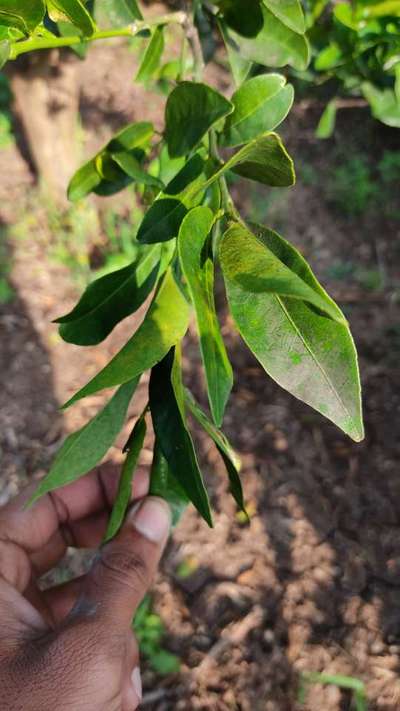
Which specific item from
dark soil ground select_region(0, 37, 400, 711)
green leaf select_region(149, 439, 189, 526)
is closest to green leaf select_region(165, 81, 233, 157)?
green leaf select_region(149, 439, 189, 526)

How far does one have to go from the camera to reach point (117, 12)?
2.76 feet

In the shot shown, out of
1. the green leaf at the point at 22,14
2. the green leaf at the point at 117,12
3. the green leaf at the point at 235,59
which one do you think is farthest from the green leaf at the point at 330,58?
the green leaf at the point at 22,14

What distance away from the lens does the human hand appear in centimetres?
82

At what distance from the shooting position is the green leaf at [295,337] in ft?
1.64

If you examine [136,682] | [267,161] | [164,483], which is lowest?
[136,682]

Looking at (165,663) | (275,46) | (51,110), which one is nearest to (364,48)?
(275,46)

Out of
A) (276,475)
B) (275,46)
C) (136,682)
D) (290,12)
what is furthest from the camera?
(276,475)

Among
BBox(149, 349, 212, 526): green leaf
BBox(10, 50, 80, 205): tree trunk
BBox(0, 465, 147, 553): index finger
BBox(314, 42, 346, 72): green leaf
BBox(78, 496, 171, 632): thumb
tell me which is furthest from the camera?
BBox(10, 50, 80, 205): tree trunk

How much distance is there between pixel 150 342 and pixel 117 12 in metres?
0.51

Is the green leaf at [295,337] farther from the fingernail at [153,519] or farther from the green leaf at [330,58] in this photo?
the green leaf at [330,58]

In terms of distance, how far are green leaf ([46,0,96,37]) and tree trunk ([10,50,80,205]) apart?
1516 mm

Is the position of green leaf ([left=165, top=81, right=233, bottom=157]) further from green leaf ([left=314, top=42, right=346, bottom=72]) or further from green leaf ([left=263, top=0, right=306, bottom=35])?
green leaf ([left=314, top=42, right=346, bottom=72])

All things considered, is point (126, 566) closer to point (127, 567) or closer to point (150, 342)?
point (127, 567)

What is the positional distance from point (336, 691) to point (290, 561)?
0.32 m
